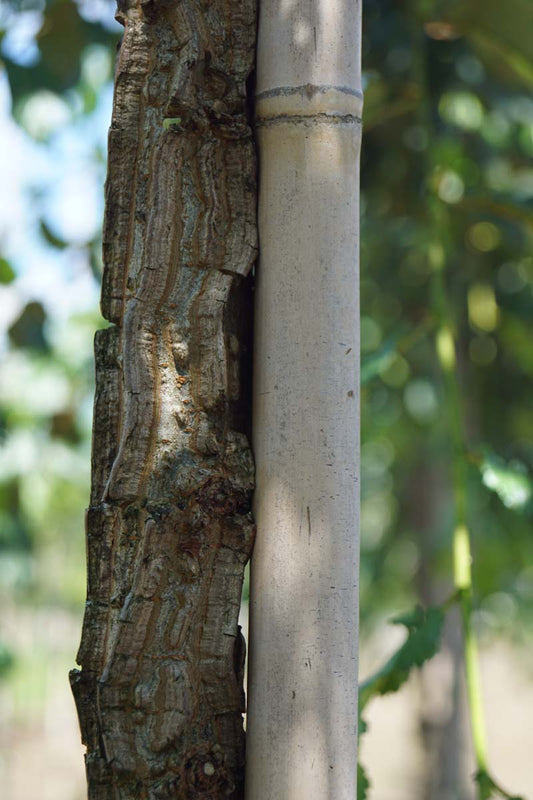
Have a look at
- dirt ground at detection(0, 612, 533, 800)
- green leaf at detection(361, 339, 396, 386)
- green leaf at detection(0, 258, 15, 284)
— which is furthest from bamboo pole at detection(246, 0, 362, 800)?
dirt ground at detection(0, 612, 533, 800)

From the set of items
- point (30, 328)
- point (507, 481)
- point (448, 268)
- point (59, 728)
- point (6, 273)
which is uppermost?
point (448, 268)

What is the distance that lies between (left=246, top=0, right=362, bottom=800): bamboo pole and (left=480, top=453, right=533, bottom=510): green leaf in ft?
2.64

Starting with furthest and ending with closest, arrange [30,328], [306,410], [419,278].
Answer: [419,278]
[30,328]
[306,410]

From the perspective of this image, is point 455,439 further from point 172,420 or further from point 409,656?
point 172,420

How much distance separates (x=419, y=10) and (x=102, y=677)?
7.09 feet

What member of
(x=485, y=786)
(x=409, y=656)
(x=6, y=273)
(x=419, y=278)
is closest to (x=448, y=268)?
(x=419, y=278)

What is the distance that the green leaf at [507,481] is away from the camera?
6.15 ft

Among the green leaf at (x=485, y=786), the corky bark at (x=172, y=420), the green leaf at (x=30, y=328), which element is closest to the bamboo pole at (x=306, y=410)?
the corky bark at (x=172, y=420)

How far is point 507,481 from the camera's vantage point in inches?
74.7

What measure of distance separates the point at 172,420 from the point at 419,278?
3.11 meters

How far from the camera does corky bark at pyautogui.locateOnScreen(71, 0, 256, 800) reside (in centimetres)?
109

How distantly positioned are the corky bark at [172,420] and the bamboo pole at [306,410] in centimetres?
3

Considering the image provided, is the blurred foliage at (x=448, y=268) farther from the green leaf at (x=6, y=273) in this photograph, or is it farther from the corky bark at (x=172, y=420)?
the green leaf at (x=6, y=273)

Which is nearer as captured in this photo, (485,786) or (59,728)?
(485,786)
